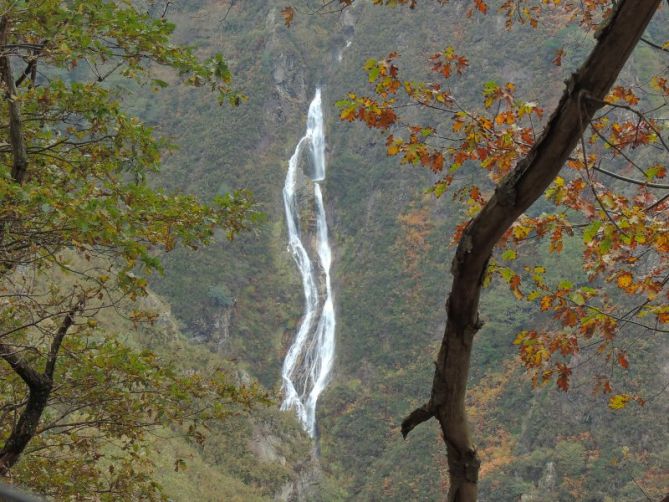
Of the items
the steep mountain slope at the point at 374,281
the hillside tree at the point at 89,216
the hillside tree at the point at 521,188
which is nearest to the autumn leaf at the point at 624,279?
the hillside tree at the point at 521,188

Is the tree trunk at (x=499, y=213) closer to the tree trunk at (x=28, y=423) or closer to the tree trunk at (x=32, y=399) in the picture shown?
the tree trunk at (x=32, y=399)

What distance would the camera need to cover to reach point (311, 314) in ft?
102

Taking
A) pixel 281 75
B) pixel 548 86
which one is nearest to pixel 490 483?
pixel 548 86

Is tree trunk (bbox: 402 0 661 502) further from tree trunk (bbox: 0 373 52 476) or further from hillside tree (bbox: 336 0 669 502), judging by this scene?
tree trunk (bbox: 0 373 52 476)

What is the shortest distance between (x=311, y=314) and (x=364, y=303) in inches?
102

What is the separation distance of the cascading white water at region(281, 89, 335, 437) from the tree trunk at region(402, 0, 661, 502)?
23.3 meters

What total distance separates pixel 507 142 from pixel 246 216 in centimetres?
254

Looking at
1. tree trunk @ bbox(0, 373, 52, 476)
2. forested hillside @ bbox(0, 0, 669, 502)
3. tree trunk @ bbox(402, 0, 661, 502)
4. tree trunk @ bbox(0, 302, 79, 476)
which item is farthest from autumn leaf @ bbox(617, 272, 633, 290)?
tree trunk @ bbox(0, 373, 52, 476)

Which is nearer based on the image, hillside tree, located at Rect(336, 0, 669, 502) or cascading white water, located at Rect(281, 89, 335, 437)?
hillside tree, located at Rect(336, 0, 669, 502)

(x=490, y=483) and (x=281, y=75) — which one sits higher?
(x=281, y=75)

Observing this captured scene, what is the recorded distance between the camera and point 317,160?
3781 centimetres

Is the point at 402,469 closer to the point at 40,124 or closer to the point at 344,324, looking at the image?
the point at 344,324

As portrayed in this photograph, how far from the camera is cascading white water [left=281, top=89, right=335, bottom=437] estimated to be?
91.0 ft

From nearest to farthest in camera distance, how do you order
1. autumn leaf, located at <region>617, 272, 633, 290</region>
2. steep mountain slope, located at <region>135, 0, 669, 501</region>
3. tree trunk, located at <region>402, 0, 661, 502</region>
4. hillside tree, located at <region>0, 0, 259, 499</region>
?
tree trunk, located at <region>402, 0, 661, 502</region>, autumn leaf, located at <region>617, 272, 633, 290</region>, hillside tree, located at <region>0, 0, 259, 499</region>, steep mountain slope, located at <region>135, 0, 669, 501</region>
